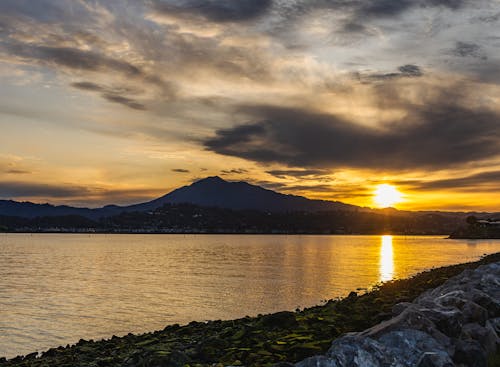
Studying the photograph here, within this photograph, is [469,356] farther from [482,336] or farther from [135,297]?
[135,297]

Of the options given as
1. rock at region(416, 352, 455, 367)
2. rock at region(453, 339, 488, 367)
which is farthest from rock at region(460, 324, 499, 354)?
rock at region(416, 352, 455, 367)

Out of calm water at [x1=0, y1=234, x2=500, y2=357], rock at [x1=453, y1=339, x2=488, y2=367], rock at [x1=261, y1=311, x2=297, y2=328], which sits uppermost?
rock at [x1=453, y1=339, x2=488, y2=367]

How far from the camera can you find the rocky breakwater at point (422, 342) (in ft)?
31.5

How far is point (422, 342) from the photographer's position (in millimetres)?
10305

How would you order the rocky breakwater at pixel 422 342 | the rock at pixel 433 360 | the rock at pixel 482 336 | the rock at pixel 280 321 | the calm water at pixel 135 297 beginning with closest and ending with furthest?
the rock at pixel 433 360, the rocky breakwater at pixel 422 342, the rock at pixel 482 336, the rock at pixel 280 321, the calm water at pixel 135 297

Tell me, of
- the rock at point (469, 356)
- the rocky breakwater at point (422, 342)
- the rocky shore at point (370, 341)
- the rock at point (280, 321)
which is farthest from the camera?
the rock at point (280, 321)

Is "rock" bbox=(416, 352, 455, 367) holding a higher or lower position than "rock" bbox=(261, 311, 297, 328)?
higher

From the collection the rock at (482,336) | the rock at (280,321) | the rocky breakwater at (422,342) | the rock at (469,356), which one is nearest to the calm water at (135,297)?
the rock at (280,321)

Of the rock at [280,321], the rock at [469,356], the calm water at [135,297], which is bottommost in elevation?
the calm water at [135,297]

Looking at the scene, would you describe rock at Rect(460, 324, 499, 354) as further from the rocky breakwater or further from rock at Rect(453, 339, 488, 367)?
rock at Rect(453, 339, 488, 367)

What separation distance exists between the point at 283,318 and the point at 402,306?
6172 millimetres

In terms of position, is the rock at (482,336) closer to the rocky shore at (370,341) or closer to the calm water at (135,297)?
the rocky shore at (370,341)

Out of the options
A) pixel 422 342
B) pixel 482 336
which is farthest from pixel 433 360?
pixel 482 336

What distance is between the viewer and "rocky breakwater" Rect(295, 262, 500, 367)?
959 cm
